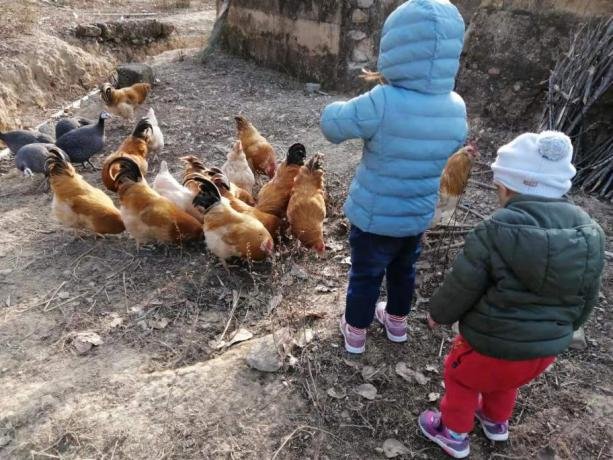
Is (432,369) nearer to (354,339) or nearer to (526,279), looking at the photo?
(354,339)

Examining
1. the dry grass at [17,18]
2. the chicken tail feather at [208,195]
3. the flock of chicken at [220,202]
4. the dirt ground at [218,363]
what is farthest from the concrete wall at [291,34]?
the chicken tail feather at [208,195]

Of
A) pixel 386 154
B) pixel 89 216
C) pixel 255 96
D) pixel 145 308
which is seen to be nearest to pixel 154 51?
pixel 255 96

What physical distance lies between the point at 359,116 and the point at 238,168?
2.77m

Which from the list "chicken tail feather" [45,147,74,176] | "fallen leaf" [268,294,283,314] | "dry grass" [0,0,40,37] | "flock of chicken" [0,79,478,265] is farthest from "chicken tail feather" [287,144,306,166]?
"dry grass" [0,0,40,37]

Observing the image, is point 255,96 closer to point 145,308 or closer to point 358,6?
point 358,6

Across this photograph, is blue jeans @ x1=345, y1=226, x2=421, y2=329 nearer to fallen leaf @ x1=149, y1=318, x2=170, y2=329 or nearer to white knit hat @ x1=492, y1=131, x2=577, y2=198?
white knit hat @ x1=492, y1=131, x2=577, y2=198

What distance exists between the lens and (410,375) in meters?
2.70

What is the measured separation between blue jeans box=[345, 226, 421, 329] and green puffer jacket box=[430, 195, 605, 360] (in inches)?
21.2

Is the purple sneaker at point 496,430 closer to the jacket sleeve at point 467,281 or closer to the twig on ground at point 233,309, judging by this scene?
the jacket sleeve at point 467,281

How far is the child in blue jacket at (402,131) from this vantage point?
1.97 meters

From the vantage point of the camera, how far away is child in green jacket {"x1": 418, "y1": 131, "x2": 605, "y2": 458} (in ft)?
5.32

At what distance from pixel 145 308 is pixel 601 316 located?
340cm

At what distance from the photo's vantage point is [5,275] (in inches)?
151

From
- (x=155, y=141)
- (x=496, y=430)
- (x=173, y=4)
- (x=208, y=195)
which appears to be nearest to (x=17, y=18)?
(x=155, y=141)
